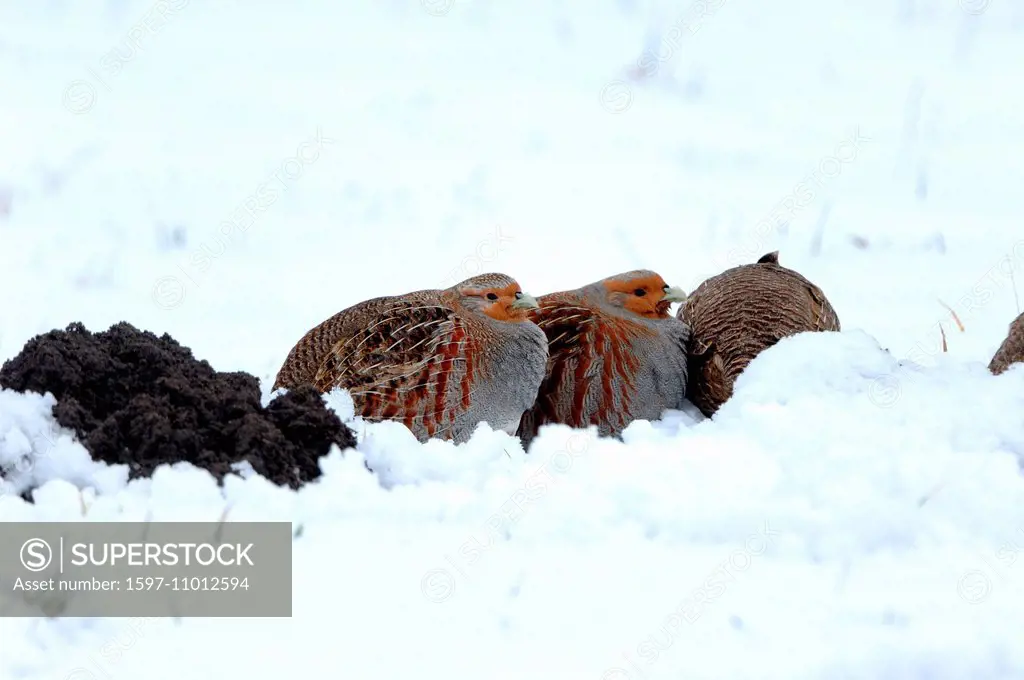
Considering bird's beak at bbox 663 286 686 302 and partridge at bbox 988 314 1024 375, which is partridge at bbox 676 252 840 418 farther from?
partridge at bbox 988 314 1024 375

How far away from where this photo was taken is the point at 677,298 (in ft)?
15.3

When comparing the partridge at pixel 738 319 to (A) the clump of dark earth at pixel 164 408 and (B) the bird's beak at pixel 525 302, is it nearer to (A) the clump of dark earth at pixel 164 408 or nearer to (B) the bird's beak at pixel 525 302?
(B) the bird's beak at pixel 525 302

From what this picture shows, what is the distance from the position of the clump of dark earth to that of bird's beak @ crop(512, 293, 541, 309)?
90 centimetres

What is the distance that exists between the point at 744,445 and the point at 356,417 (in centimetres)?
119

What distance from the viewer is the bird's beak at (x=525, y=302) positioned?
4.45 meters

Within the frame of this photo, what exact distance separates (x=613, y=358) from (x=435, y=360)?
2.31 ft

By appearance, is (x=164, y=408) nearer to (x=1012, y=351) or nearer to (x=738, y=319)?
(x=738, y=319)

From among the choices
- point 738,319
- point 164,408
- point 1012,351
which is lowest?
point 164,408

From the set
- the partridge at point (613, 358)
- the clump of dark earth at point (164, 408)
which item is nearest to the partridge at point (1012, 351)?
the partridge at point (613, 358)

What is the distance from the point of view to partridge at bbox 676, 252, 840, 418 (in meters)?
4.65

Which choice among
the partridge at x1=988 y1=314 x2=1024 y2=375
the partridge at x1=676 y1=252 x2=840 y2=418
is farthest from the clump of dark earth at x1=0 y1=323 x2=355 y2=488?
the partridge at x1=988 y1=314 x2=1024 y2=375

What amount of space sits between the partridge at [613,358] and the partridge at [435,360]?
0.73 ft

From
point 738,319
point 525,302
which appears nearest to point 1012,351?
point 738,319

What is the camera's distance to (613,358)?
Answer: 4.59m
